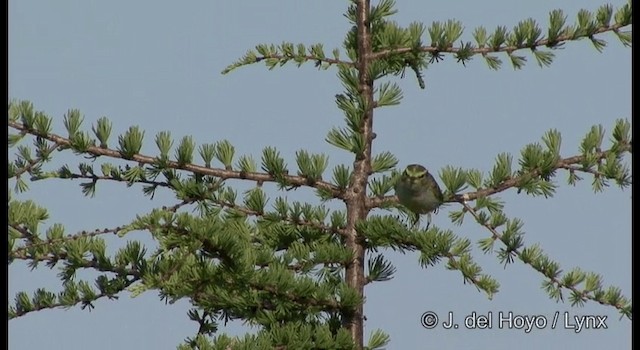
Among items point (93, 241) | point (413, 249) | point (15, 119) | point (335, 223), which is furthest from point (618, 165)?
point (15, 119)

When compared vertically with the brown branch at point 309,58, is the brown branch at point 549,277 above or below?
below

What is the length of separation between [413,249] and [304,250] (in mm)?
693

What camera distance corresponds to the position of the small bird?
6809 mm

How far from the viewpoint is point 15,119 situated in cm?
651

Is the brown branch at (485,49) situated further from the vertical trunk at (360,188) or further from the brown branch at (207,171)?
the brown branch at (207,171)

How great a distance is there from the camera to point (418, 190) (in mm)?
6852

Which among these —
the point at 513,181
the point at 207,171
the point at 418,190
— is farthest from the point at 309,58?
the point at 513,181

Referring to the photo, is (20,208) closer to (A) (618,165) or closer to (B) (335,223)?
(B) (335,223)

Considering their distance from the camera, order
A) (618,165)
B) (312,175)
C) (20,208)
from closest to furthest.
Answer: (20,208)
(618,165)
(312,175)

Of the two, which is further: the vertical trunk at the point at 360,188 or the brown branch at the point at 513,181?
the vertical trunk at the point at 360,188

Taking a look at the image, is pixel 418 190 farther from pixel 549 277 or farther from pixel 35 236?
pixel 35 236

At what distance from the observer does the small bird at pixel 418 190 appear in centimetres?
681

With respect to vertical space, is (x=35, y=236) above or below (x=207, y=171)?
below
